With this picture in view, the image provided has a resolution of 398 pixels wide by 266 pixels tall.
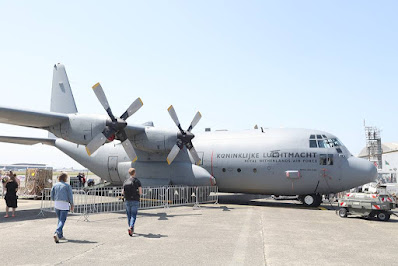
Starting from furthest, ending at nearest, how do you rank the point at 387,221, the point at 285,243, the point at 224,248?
the point at 387,221 → the point at 285,243 → the point at 224,248

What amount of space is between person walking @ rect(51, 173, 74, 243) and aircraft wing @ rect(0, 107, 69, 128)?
7506 mm

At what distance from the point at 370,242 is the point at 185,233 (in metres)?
5.02

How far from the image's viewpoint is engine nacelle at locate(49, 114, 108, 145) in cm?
1599

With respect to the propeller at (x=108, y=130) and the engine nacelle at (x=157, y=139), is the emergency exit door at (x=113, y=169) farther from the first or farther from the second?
the propeller at (x=108, y=130)

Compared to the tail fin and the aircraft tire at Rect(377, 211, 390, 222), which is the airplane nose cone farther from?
the tail fin

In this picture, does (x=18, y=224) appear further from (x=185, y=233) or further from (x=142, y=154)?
(x=142, y=154)

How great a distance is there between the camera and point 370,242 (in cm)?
879

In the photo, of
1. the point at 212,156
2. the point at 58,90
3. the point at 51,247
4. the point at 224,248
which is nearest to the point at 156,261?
the point at 224,248

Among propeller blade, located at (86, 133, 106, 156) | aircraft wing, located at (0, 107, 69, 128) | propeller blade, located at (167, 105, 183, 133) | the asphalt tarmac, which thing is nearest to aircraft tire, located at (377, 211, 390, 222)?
the asphalt tarmac

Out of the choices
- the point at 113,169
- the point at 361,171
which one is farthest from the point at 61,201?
the point at 361,171

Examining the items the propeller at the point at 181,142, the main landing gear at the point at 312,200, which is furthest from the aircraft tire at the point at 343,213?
the propeller at the point at 181,142

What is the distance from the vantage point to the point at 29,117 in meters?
15.3

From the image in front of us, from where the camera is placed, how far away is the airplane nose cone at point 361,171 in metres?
16.8

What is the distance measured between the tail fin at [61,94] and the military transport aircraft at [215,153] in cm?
9
